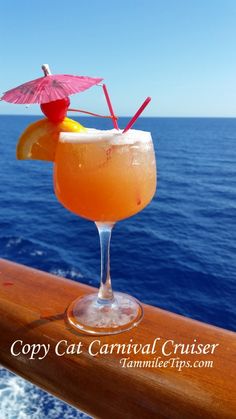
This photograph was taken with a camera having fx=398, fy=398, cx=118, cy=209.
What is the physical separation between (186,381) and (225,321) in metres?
13.1

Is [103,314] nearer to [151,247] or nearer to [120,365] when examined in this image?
[120,365]

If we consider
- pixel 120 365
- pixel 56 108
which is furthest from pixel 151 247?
pixel 120 365

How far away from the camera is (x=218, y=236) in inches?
821

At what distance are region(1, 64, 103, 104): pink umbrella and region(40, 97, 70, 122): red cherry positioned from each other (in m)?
0.07

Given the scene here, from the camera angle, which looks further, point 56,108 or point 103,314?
point 103,314

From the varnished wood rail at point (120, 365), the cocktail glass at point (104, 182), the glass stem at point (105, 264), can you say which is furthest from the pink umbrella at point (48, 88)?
the varnished wood rail at point (120, 365)

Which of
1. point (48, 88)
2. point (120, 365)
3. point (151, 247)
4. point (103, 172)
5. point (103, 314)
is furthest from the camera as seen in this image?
point (151, 247)

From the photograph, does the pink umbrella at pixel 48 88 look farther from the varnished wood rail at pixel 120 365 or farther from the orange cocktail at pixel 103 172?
the varnished wood rail at pixel 120 365

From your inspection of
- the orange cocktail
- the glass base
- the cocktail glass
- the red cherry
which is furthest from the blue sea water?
the red cherry

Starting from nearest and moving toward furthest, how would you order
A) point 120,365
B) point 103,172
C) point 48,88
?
point 120,365, point 48,88, point 103,172

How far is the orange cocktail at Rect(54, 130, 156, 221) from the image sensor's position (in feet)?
4.25

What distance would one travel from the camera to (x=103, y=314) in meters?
1.42

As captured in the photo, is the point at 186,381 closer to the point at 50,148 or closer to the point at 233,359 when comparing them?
the point at 233,359

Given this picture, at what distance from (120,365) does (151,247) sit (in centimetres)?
1807
